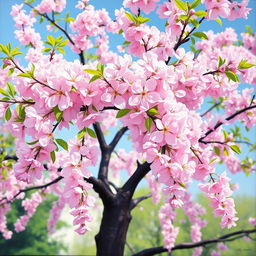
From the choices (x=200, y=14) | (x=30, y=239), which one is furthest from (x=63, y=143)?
(x=30, y=239)

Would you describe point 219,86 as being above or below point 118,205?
above

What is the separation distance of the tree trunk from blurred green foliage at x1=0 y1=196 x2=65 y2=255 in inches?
511

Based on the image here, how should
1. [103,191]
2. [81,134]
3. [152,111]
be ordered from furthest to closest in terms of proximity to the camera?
[103,191] → [81,134] → [152,111]

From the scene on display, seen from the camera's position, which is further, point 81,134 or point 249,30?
point 249,30

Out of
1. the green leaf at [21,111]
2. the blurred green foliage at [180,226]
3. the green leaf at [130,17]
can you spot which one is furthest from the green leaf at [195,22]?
the blurred green foliage at [180,226]

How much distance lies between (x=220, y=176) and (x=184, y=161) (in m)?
0.61

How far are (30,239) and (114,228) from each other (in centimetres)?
1460

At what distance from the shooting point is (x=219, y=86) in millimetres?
2699

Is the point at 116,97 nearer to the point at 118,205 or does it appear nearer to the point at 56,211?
the point at 118,205

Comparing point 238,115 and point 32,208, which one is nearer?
point 238,115

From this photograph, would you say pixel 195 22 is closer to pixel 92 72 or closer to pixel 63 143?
pixel 92 72

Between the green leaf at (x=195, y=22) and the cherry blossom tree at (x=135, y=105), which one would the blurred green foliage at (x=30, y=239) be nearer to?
the cherry blossom tree at (x=135, y=105)

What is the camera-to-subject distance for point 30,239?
16562 mm

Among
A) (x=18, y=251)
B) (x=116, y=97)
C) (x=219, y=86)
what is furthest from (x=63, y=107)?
(x=18, y=251)
